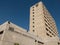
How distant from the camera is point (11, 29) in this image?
26.0 meters

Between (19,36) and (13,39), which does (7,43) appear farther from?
(19,36)

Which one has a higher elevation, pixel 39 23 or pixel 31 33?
pixel 39 23

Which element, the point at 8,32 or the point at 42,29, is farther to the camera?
the point at 42,29

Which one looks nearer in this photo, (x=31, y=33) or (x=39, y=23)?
(x=31, y=33)

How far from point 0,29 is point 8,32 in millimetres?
3741

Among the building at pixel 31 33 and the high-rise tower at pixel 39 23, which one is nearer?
the building at pixel 31 33

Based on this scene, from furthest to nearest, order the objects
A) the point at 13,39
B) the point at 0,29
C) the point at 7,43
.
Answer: the point at 0,29, the point at 13,39, the point at 7,43

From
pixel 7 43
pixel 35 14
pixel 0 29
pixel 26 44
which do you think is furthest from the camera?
pixel 35 14

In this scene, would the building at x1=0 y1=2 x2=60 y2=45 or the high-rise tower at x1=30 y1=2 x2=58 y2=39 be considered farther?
the high-rise tower at x1=30 y1=2 x2=58 y2=39

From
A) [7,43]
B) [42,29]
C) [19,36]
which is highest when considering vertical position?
[42,29]

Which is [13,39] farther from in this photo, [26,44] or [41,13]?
[41,13]

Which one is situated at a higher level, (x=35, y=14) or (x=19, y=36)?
(x=35, y=14)

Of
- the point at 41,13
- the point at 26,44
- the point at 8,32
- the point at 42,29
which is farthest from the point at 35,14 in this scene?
the point at 8,32

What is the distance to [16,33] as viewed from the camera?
2642 centimetres
